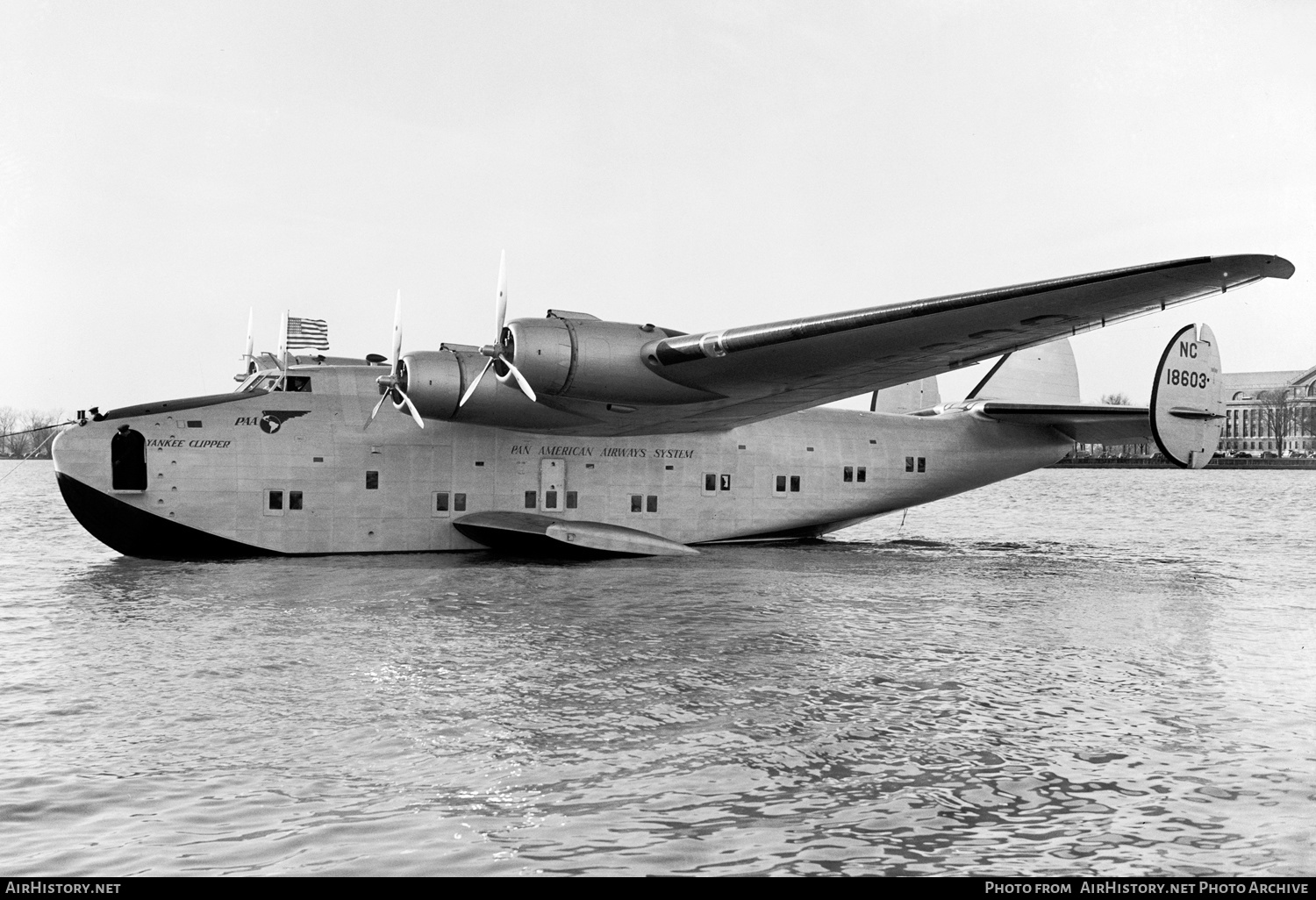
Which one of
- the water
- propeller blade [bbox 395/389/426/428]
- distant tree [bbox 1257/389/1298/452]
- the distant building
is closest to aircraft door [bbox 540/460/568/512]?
propeller blade [bbox 395/389/426/428]

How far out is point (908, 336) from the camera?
13469mm

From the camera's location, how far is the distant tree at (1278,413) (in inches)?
4481

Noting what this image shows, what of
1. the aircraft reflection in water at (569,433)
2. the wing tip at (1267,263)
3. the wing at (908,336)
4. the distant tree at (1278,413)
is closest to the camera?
the wing tip at (1267,263)

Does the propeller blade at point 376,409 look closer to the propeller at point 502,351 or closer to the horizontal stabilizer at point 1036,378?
the propeller at point 502,351

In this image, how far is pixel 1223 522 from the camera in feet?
106

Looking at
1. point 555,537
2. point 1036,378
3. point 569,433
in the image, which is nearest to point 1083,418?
point 1036,378

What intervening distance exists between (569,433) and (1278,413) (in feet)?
414

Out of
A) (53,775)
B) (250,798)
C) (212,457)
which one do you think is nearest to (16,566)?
(212,457)

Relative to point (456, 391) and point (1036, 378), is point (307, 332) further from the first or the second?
point (1036, 378)

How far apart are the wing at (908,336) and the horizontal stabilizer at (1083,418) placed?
657 cm

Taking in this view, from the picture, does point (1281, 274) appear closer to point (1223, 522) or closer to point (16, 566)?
point (16, 566)

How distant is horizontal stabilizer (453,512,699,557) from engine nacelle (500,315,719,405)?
3168mm

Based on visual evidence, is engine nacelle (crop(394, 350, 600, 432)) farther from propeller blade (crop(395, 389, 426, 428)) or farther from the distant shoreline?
the distant shoreline

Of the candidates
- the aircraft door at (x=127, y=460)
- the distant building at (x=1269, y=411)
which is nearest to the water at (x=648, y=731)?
the aircraft door at (x=127, y=460)
